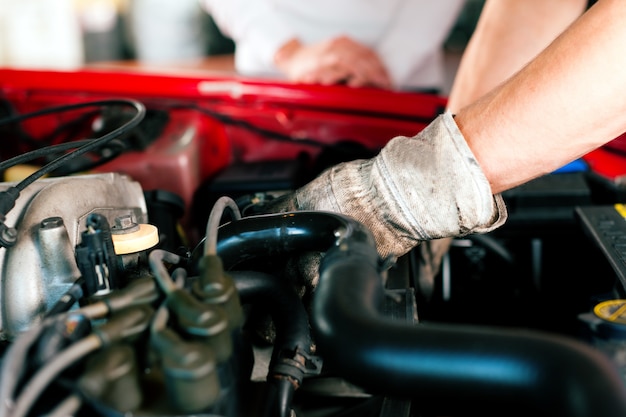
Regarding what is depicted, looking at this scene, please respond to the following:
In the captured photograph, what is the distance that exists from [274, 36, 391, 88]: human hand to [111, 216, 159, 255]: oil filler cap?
3.14 feet

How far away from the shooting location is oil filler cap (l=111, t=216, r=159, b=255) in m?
0.59

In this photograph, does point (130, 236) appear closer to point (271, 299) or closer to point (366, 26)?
point (271, 299)

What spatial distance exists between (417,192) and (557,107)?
156 mm

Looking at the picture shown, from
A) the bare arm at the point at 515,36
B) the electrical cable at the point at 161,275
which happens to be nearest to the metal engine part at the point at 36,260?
the electrical cable at the point at 161,275

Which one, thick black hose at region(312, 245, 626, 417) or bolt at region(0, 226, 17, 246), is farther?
bolt at region(0, 226, 17, 246)

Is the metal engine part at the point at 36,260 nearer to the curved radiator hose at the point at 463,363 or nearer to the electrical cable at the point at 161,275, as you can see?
the electrical cable at the point at 161,275

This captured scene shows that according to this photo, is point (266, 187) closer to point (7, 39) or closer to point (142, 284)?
point (142, 284)

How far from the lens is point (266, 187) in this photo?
1.06m

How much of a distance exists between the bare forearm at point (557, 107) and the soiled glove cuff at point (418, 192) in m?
0.02

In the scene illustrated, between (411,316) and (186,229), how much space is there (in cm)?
59

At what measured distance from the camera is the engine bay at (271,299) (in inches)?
15.3

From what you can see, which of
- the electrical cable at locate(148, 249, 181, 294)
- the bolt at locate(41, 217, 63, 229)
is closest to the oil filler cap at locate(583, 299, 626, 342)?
the electrical cable at locate(148, 249, 181, 294)

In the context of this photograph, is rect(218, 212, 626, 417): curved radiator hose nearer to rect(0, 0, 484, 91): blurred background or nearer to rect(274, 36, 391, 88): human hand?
rect(274, 36, 391, 88): human hand

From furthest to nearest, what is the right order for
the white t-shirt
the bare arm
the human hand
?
1. the white t-shirt
2. the human hand
3. the bare arm
